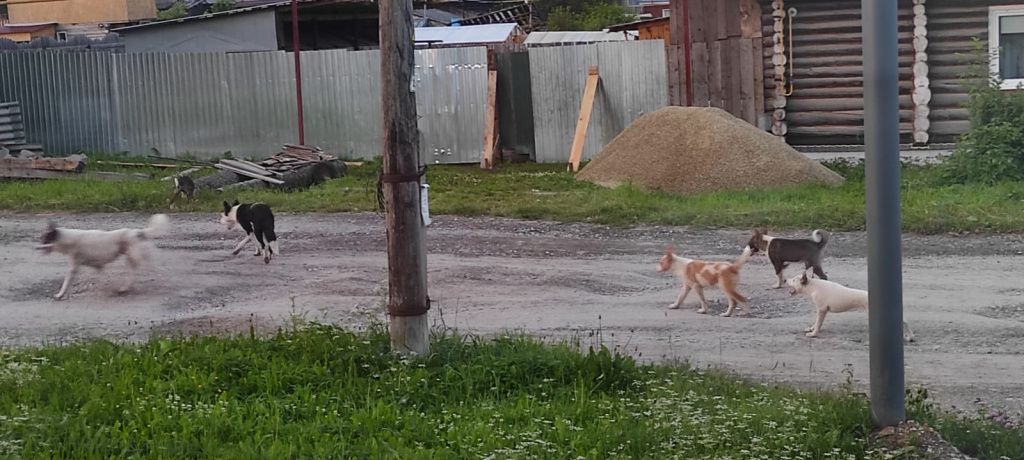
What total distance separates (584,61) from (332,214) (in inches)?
274

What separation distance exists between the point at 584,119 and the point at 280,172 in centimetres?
507

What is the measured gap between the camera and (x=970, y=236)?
12.2 metres

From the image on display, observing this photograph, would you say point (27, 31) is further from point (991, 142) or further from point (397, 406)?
point (397, 406)

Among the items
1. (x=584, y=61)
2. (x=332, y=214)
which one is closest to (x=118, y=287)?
A: (x=332, y=214)

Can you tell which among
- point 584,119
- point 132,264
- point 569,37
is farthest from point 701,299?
point 569,37

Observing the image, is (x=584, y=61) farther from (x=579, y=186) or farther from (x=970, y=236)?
(x=970, y=236)

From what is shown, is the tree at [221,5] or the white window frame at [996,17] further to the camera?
the tree at [221,5]

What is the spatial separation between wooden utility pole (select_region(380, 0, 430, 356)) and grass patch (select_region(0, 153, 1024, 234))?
636 cm

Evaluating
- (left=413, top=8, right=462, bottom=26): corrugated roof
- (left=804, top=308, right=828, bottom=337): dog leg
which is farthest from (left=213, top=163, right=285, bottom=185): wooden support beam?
(left=413, top=8, right=462, bottom=26): corrugated roof

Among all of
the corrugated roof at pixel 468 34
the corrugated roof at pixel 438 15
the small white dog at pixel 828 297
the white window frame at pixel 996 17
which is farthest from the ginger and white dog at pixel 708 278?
the corrugated roof at pixel 438 15

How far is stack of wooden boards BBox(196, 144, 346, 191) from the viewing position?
16.5 meters

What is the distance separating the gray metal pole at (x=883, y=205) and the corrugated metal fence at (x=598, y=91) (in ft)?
46.6

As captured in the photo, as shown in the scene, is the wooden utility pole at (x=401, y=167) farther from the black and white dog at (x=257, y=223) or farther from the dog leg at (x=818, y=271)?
the black and white dog at (x=257, y=223)

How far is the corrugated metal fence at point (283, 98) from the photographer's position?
20.2 meters
